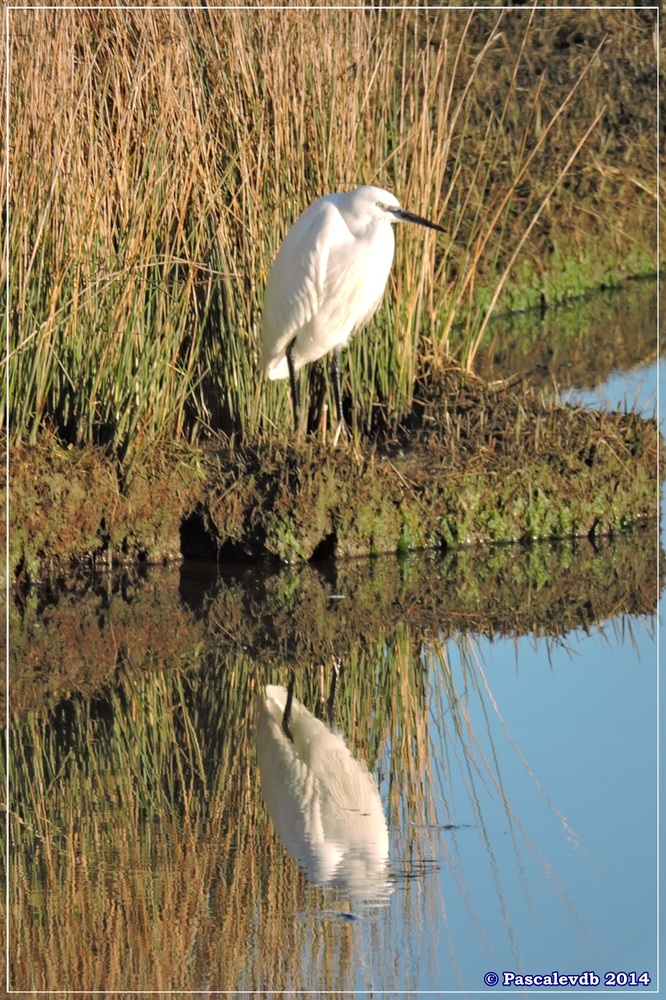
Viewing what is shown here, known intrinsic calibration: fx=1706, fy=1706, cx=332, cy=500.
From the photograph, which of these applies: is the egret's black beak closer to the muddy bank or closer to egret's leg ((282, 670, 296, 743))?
the muddy bank

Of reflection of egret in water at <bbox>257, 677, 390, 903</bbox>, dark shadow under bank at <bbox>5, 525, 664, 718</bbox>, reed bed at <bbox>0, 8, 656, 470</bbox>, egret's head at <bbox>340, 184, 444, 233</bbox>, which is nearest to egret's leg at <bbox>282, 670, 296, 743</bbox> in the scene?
reflection of egret in water at <bbox>257, 677, 390, 903</bbox>

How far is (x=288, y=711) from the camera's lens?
16.4ft

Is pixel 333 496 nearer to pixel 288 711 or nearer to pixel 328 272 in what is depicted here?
pixel 328 272

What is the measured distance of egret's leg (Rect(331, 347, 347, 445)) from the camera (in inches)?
272

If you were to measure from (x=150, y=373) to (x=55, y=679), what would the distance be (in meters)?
1.64

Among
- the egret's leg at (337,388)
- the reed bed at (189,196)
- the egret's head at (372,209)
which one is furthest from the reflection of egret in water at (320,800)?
the egret's head at (372,209)

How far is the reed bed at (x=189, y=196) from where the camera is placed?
6281 millimetres

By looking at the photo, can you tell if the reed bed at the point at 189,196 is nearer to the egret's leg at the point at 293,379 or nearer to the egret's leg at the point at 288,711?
the egret's leg at the point at 293,379

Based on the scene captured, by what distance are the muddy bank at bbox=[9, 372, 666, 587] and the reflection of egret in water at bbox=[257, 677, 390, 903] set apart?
1430 millimetres

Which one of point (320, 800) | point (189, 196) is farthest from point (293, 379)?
point (320, 800)

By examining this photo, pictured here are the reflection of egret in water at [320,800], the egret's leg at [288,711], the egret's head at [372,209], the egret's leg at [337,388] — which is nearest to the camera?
the reflection of egret in water at [320,800]

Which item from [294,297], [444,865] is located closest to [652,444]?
[294,297]

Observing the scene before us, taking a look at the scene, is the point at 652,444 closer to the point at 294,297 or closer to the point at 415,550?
the point at 415,550

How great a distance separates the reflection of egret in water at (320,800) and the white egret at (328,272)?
2.18m
